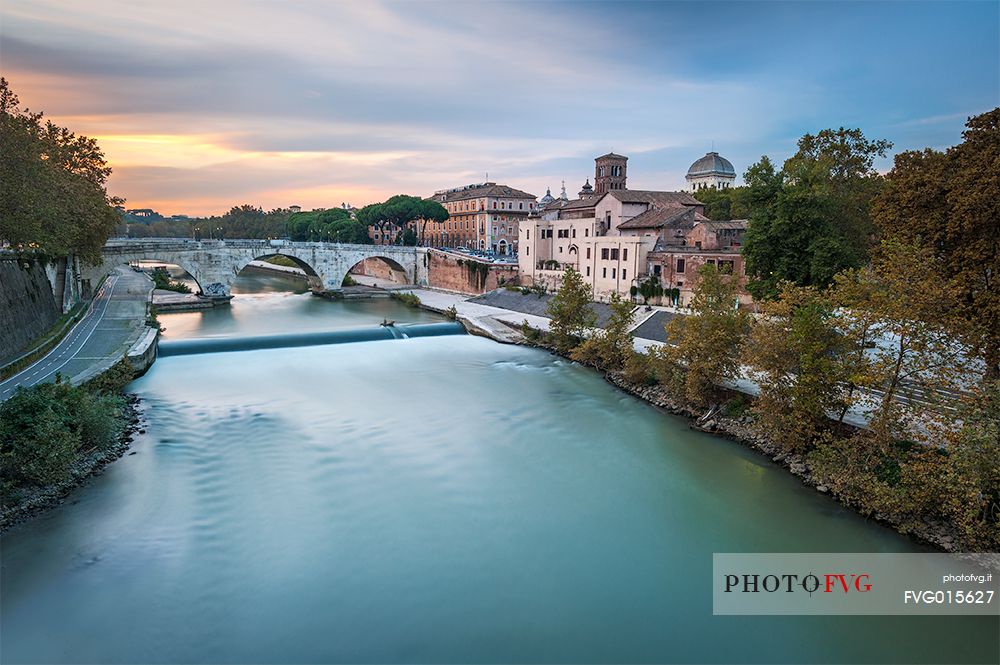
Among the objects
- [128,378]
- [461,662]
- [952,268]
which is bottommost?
[461,662]

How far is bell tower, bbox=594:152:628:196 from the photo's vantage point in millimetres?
44688

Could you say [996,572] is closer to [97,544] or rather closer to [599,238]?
[97,544]

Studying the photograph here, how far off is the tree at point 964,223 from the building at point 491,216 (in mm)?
44149

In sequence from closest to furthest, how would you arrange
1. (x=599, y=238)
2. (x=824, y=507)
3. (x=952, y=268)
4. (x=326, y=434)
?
1. (x=824, y=507)
2. (x=952, y=268)
3. (x=326, y=434)
4. (x=599, y=238)

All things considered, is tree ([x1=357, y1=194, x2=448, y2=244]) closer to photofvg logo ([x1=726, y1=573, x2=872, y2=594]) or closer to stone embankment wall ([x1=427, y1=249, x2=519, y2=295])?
stone embankment wall ([x1=427, y1=249, x2=519, y2=295])

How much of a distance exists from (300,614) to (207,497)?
488cm

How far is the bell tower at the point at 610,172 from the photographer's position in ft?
147

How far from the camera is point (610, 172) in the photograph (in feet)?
147

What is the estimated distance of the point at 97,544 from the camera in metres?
10.8

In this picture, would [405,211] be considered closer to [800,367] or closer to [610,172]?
[610,172]

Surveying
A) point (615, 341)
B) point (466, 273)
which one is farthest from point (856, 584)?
point (466, 273)

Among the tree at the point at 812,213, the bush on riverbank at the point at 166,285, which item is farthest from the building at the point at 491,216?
the tree at the point at 812,213

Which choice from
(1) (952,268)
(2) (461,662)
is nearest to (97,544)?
(2) (461,662)

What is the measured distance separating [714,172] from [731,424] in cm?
5070
